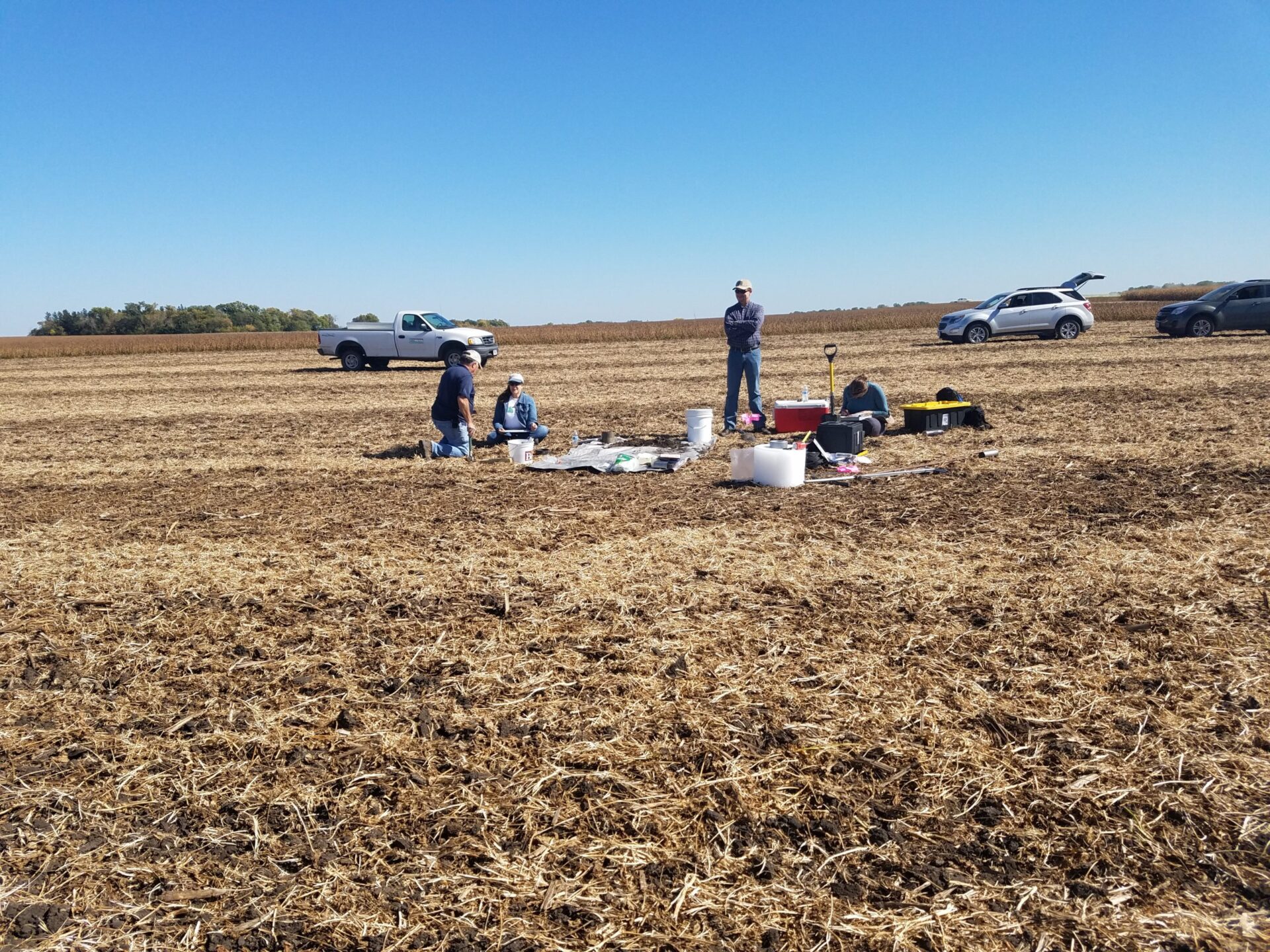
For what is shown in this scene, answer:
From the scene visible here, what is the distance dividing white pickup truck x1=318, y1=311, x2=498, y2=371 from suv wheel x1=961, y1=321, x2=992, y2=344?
48.0ft

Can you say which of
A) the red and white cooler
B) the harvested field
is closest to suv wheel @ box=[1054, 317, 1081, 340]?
the red and white cooler

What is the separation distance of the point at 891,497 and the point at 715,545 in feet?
6.91

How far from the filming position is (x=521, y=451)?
367 inches

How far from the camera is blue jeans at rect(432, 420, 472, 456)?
970 cm

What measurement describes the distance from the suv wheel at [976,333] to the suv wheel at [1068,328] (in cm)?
204

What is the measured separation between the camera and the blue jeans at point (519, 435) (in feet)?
33.4

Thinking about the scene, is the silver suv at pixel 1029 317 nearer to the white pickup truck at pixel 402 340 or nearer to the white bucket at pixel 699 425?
the white pickup truck at pixel 402 340

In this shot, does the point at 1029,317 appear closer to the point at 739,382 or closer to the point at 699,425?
the point at 739,382

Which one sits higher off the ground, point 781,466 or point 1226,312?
point 1226,312

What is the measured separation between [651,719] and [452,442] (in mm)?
6896

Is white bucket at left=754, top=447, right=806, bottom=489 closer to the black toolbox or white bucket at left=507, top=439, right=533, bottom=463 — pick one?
white bucket at left=507, top=439, right=533, bottom=463

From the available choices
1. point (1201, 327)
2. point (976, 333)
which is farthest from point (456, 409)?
point (1201, 327)

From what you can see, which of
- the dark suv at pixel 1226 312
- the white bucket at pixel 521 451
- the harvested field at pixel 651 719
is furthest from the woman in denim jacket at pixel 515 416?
the dark suv at pixel 1226 312

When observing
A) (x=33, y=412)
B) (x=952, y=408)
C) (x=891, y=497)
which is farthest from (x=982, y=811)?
(x=33, y=412)
